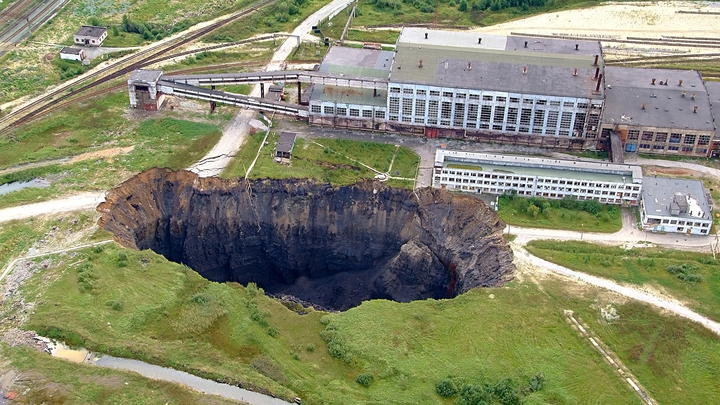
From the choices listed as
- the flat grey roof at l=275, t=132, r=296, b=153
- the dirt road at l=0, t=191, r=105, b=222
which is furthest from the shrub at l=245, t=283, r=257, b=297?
the dirt road at l=0, t=191, r=105, b=222

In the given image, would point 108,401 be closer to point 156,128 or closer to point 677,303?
point 156,128

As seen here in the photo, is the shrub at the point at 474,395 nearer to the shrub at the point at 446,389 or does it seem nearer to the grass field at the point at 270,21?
the shrub at the point at 446,389

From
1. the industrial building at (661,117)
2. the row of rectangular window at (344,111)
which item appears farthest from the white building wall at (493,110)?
the industrial building at (661,117)

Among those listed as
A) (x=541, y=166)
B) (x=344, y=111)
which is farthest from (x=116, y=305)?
(x=541, y=166)

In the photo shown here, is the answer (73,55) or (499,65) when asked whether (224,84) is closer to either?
(73,55)

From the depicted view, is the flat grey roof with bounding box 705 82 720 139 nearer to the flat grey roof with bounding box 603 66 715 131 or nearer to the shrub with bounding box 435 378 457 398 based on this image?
the flat grey roof with bounding box 603 66 715 131

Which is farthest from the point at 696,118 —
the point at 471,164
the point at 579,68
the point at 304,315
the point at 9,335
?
the point at 9,335
